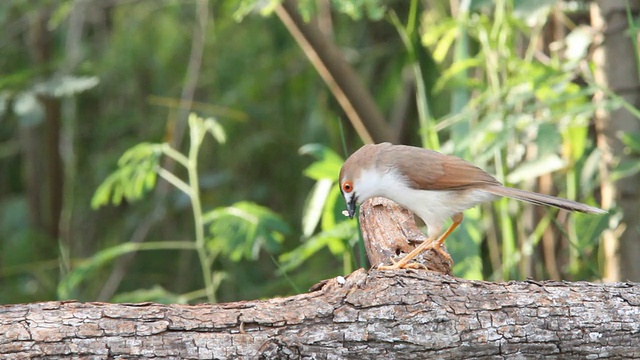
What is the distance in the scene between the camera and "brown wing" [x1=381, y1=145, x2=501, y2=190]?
3268mm

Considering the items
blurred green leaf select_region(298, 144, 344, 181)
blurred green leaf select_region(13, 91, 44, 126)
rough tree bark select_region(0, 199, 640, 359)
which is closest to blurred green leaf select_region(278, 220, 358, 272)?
blurred green leaf select_region(298, 144, 344, 181)

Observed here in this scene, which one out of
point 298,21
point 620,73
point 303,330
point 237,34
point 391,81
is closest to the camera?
point 303,330

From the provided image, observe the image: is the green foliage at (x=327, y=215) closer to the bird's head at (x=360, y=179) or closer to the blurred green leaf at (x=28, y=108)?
the bird's head at (x=360, y=179)

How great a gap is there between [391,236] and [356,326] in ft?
3.17

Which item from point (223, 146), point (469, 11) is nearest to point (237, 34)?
point (223, 146)

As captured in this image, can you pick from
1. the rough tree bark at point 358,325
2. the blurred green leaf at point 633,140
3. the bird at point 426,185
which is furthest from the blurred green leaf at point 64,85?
the rough tree bark at point 358,325

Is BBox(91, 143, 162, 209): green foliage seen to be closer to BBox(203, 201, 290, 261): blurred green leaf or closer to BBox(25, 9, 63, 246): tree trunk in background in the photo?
BBox(203, 201, 290, 261): blurred green leaf

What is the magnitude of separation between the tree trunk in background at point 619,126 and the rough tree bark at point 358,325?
2185 mm

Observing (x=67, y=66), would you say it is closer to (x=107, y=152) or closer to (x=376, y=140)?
(x=107, y=152)

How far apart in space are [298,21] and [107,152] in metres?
2.94

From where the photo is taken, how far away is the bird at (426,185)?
3270 millimetres

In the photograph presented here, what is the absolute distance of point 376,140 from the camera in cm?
557

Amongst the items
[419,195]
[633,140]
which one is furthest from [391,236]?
[633,140]

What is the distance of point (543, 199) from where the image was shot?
309 centimetres
